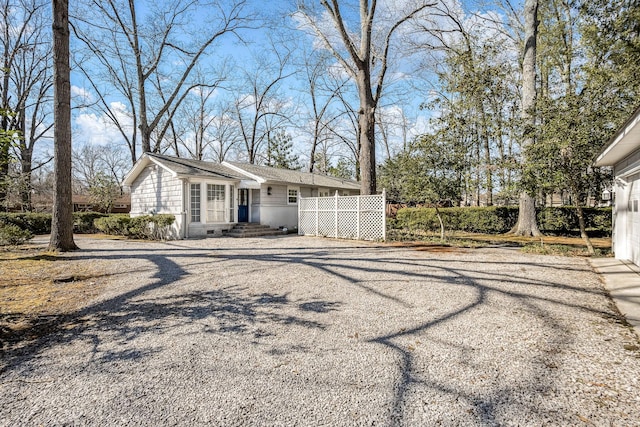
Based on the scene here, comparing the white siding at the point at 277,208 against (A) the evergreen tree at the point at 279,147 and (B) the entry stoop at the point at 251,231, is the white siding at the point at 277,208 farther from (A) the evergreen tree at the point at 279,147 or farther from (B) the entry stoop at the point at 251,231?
(A) the evergreen tree at the point at 279,147

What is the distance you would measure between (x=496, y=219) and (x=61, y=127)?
16874 millimetres

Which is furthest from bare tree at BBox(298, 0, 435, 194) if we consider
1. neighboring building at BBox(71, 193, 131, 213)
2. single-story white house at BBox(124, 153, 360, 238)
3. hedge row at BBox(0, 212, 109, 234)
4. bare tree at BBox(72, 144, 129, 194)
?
bare tree at BBox(72, 144, 129, 194)

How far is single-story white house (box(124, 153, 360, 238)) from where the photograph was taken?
44.1ft

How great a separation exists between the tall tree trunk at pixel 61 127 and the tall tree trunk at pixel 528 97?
41.5 ft

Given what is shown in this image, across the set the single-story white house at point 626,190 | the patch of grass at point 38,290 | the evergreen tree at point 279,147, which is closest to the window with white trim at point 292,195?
the patch of grass at point 38,290

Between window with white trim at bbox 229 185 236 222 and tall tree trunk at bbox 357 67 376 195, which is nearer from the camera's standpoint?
tall tree trunk at bbox 357 67 376 195

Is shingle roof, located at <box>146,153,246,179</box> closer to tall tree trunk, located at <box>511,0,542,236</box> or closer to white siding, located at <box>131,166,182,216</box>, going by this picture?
white siding, located at <box>131,166,182,216</box>

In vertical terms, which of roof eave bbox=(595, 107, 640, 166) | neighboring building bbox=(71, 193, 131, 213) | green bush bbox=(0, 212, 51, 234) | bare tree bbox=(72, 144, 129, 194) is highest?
bare tree bbox=(72, 144, 129, 194)

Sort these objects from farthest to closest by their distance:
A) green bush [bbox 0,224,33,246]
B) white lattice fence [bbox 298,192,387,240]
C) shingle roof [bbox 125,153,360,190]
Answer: shingle roof [bbox 125,153,360,190]
white lattice fence [bbox 298,192,387,240]
green bush [bbox 0,224,33,246]

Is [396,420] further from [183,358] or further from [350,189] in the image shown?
[350,189]

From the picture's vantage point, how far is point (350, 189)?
20688mm

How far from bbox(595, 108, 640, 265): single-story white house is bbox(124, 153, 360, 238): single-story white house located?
10.6 metres

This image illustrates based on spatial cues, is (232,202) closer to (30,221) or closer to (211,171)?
(211,171)

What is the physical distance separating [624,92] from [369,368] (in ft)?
35.3
